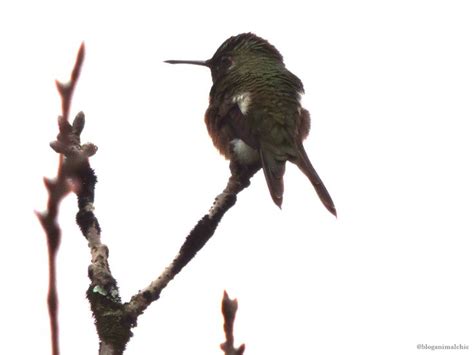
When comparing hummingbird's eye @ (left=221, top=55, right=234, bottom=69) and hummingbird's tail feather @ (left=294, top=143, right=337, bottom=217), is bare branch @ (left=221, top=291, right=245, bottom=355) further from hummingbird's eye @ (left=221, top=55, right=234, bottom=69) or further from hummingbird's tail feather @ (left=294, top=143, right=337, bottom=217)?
hummingbird's eye @ (left=221, top=55, right=234, bottom=69)

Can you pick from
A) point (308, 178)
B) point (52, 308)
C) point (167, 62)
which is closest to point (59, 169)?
point (52, 308)

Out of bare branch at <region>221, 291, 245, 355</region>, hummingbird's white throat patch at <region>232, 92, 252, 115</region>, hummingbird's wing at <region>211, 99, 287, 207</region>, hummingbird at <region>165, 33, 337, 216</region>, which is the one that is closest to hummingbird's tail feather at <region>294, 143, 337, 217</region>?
hummingbird at <region>165, 33, 337, 216</region>

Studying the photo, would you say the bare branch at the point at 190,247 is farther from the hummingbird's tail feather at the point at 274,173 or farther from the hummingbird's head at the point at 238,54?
the hummingbird's head at the point at 238,54

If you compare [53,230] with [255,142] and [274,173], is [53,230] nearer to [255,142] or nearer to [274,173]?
[274,173]

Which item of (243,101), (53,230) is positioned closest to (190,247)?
(53,230)

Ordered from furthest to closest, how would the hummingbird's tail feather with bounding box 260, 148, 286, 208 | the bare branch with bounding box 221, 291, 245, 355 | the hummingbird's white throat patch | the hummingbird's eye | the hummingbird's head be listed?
the hummingbird's eye
the hummingbird's head
the hummingbird's white throat patch
the hummingbird's tail feather with bounding box 260, 148, 286, 208
the bare branch with bounding box 221, 291, 245, 355

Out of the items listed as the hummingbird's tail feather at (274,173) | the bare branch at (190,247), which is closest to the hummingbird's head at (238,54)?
the hummingbird's tail feather at (274,173)
